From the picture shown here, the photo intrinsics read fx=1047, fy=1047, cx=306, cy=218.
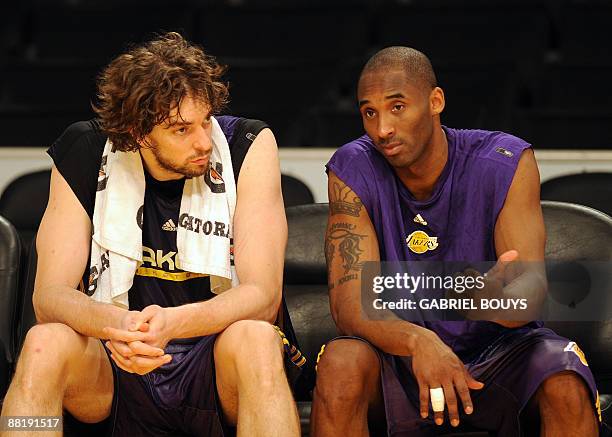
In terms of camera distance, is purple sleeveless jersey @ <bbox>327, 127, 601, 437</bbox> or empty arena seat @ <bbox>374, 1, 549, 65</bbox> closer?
purple sleeveless jersey @ <bbox>327, 127, 601, 437</bbox>

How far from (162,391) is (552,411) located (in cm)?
103

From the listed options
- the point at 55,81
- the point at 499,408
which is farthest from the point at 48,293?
the point at 55,81

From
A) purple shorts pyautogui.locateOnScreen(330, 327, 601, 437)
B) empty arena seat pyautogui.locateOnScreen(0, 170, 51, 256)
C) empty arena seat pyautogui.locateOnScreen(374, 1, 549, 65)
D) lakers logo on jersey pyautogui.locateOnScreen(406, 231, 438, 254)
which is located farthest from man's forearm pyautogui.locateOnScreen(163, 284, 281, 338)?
A: empty arena seat pyautogui.locateOnScreen(374, 1, 549, 65)

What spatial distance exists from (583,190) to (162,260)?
1784 millimetres

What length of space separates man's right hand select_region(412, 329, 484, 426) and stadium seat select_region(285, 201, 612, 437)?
537 millimetres

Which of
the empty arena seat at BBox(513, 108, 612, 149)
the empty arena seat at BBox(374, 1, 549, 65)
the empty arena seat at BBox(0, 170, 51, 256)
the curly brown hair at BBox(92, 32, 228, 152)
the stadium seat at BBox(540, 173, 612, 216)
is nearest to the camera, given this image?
the curly brown hair at BBox(92, 32, 228, 152)

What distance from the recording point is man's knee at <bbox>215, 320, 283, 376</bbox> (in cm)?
258

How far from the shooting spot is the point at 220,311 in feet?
8.94

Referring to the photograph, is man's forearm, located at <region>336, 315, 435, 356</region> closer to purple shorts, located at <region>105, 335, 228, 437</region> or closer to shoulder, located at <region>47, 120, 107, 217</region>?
purple shorts, located at <region>105, 335, 228, 437</region>

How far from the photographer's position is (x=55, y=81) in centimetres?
545

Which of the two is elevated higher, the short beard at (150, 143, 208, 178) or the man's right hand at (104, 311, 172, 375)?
the short beard at (150, 143, 208, 178)

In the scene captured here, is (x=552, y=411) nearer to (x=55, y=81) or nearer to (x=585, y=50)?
(x=585, y=50)

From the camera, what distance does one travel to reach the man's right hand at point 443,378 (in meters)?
2.69

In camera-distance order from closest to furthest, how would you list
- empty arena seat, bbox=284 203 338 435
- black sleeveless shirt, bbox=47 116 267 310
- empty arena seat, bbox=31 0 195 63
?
black sleeveless shirt, bbox=47 116 267 310
empty arena seat, bbox=284 203 338 435
empty arena seat, bbox=31 0 195 63
